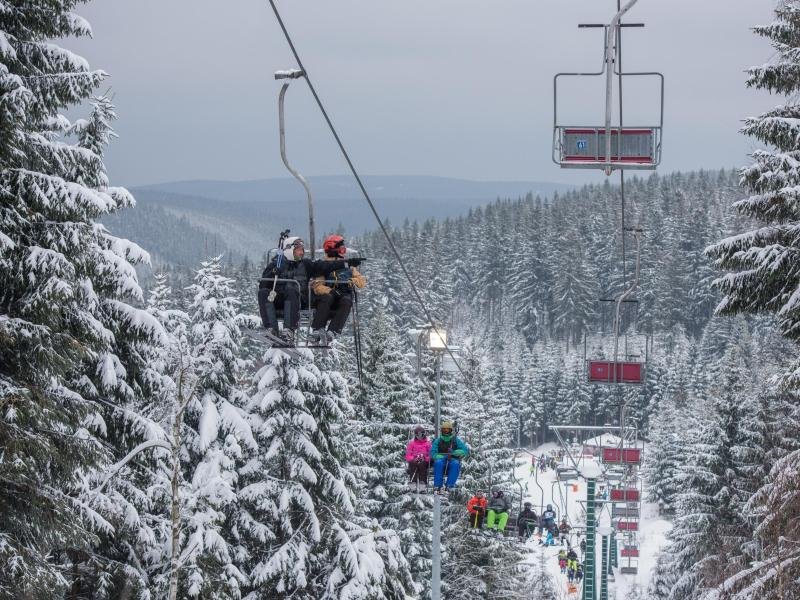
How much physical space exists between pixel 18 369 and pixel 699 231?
18371cm

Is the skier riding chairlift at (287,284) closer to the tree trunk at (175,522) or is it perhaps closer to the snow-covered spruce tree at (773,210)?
the tree trunk at (175,522)

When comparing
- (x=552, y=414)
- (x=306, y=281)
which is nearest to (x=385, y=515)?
(x=306, y=281)

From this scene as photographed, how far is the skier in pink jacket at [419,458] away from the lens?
25156mm

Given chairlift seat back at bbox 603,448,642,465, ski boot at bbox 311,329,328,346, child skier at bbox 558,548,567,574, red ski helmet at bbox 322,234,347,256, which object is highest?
red ski helmet at bbox 322,234,347,256

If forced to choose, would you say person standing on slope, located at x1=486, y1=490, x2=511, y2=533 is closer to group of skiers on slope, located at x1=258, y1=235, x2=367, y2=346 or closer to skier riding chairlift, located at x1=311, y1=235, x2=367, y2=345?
skier riding chairlift, located at x1=311, y1=235, x2=367, y2=345

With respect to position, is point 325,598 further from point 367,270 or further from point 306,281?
point 367,270

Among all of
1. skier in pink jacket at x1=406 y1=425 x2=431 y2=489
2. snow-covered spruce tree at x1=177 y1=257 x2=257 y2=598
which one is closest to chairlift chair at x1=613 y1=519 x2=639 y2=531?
skier in pink jacket at x1=406 y1=425 x2=431 y2=489

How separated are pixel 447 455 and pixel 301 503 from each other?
3336mm

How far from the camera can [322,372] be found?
2573 cm

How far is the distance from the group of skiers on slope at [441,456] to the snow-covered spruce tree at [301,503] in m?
1.69

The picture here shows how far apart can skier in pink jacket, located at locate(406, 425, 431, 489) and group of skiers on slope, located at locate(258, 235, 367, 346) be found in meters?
9.27

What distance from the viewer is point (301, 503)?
24.8 meters

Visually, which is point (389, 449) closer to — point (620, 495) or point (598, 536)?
point (620, 495)

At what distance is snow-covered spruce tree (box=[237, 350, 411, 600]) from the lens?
2450 cm
